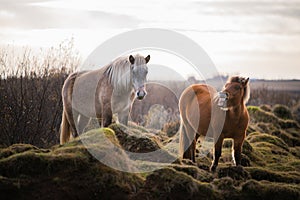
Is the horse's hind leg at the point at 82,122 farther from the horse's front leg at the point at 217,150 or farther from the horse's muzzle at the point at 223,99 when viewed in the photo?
the horse's muzzle at the point at 223,99

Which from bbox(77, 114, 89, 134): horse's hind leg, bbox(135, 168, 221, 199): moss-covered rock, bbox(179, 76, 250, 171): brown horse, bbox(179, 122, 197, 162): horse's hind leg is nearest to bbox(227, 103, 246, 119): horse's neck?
bbox(179, 76, 250, 171): brown horse

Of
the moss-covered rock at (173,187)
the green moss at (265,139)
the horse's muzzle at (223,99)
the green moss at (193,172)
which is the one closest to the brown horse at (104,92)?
the horse's muzzle at (223,99)

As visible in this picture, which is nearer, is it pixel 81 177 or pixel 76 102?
pixel 81 177

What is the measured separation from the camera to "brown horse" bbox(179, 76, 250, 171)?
22.4 ft

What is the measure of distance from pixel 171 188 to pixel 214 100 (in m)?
2.10

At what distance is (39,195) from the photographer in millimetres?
5043

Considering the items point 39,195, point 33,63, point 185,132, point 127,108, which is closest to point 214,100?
point 185,132

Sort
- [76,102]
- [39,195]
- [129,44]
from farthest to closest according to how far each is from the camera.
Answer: [76,102] → [129,44] → [39,195]

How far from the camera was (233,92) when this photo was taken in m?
6.74

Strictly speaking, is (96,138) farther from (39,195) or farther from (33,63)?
(33,63)

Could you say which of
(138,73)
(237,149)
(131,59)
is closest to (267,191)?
(237,149)

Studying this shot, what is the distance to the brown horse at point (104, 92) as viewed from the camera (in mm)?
7062

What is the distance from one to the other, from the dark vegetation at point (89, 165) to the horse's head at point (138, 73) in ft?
2.39

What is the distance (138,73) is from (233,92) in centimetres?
148
